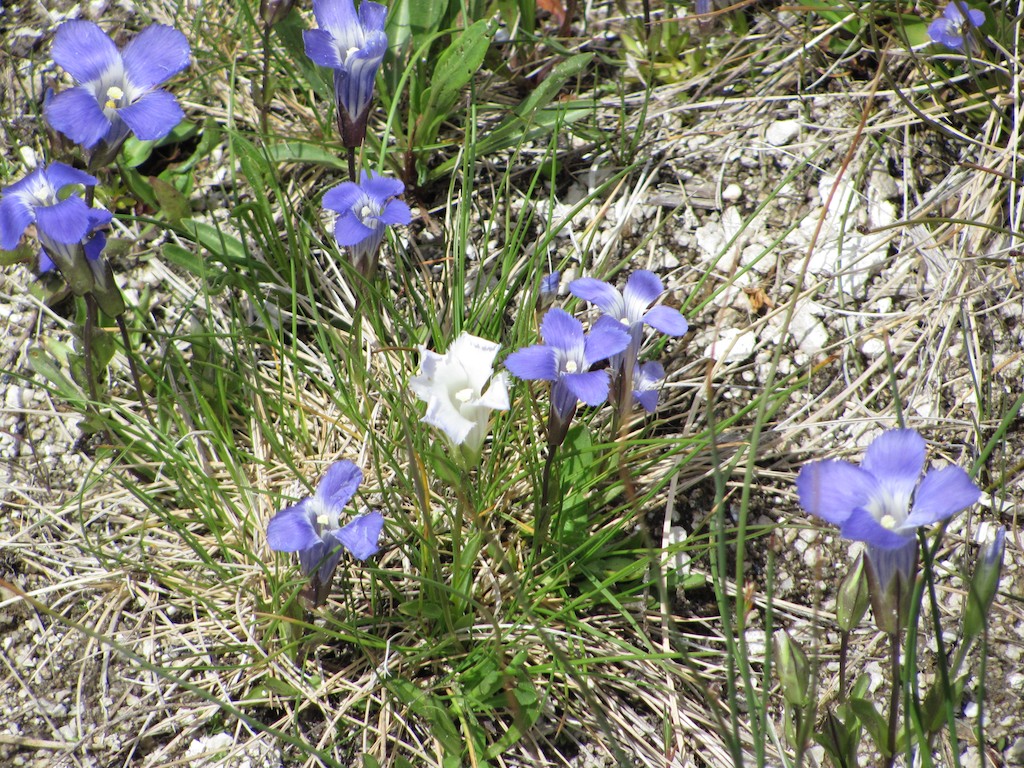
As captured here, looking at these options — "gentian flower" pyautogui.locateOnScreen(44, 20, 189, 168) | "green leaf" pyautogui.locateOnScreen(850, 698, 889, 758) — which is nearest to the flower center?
"gentian flower" pyautogui.locateOnScreen(44, 20, 189, 168)

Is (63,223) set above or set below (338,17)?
below

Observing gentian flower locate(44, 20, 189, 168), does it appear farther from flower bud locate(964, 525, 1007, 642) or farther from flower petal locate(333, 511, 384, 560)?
flower bud locate(964, 525, 1007, 642)

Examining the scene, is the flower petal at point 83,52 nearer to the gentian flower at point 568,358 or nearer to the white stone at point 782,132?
the gentian flower at point 568,358

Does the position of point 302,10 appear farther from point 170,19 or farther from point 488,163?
point 488,163

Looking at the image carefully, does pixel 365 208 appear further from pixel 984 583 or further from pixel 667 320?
pixel 984 583

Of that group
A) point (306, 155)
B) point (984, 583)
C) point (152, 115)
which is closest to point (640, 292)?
point (984, 583)
